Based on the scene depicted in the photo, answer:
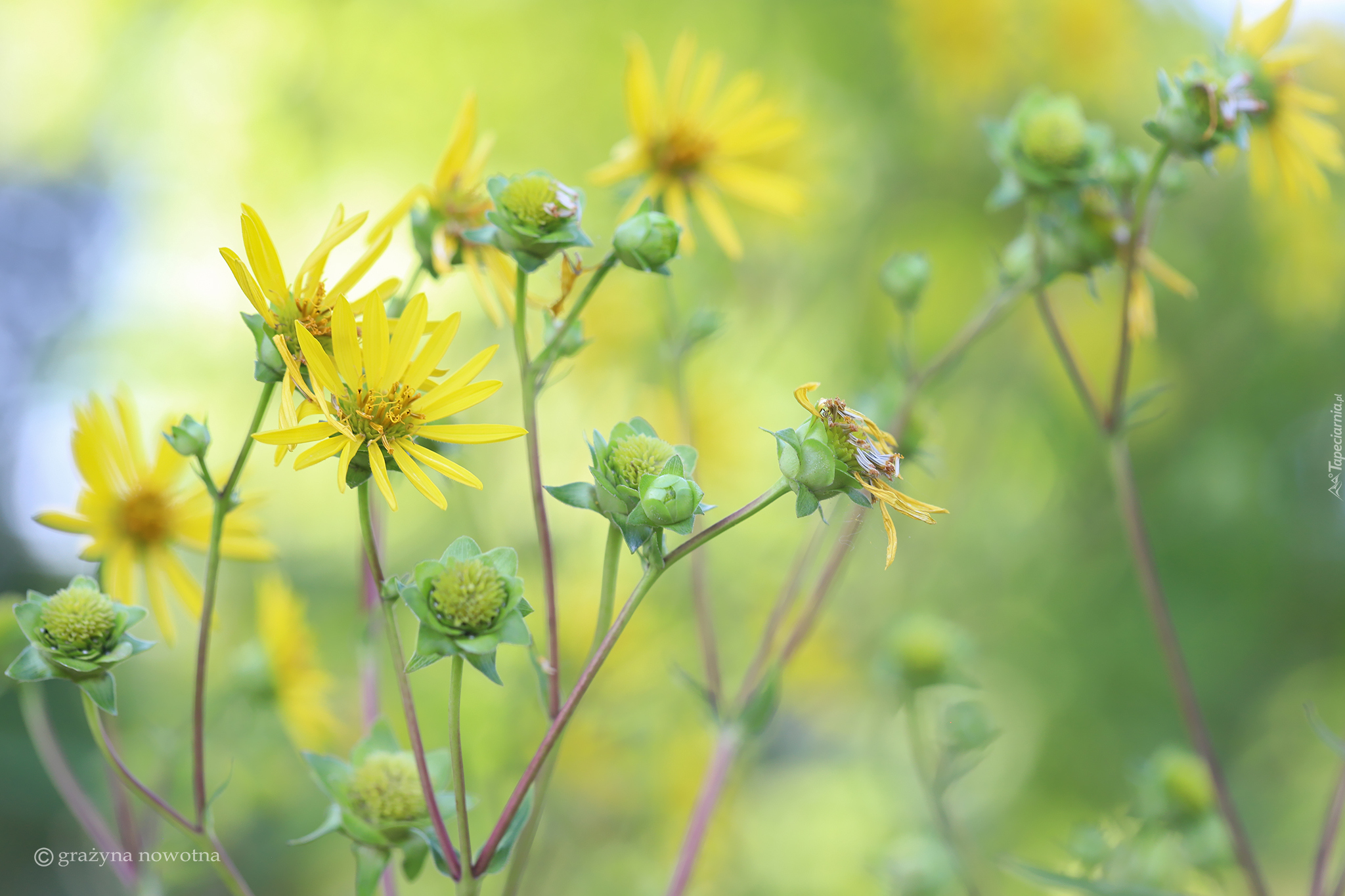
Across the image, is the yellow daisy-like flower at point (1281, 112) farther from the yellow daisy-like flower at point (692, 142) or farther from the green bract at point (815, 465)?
the green bract at point (815, 465)

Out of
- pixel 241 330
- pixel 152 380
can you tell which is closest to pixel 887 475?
pixel 241 330

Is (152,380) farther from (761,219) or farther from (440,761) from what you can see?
(440,761)

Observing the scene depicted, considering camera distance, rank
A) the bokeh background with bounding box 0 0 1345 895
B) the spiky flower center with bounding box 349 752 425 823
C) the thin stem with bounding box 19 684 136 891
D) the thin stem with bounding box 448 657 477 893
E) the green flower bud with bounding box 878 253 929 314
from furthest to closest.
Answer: the bokeh background with bounding box 0 0 1345 895, the green flower bud with bounding box 878 253 929 314, the thin stem with bounding box 19 684 136 891, the spiky flower center with bounding box 349 752 425 823, the thin stem with bounding box 448 657 477 893

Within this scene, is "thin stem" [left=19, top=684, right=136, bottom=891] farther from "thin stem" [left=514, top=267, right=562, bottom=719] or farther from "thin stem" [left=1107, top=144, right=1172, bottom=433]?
"thin stem" [left=1107, top=144, right=1172, bottom=433]

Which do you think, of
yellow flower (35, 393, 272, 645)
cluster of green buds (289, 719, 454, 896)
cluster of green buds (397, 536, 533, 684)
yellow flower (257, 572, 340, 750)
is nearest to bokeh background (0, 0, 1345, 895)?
yellow flower (257, 572, 340, 750)

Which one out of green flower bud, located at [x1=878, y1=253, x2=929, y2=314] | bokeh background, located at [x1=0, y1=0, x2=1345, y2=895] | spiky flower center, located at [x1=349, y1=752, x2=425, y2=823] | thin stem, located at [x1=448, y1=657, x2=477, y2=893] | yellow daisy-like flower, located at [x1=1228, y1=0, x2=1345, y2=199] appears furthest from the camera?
bokeh background, located at [x1=0, y1=0, x2=1345, y2=895]

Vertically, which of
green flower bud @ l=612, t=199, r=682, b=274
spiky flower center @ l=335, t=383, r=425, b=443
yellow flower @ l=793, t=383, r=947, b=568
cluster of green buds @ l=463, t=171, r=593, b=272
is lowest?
spiky flower center @ l=335, t=383, r=425, b=443

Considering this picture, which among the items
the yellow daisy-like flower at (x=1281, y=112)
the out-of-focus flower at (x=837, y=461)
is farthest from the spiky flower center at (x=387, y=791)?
the yellow daisy-like flower at (x=1281, y=112)
